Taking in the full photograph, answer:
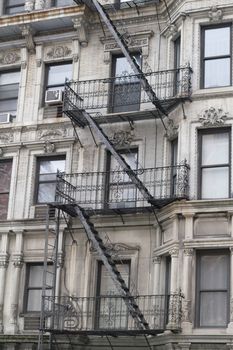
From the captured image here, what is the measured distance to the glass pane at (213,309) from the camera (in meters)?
19.9

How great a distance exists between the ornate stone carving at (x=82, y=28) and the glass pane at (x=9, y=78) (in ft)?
8.74

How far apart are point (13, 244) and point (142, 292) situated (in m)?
4.71

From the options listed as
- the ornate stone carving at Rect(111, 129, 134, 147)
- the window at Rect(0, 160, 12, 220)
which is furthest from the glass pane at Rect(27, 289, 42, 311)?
the ornate stone carving at Rect(111, 129, 134, 147)

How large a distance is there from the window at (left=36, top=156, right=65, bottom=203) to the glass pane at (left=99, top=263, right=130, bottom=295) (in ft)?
10.8

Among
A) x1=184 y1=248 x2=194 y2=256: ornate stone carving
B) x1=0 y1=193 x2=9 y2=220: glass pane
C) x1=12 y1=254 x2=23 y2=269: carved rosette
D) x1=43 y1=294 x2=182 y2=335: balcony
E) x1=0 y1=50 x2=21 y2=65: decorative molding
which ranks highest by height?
x1=0 y1=50 x2=21 y2=65: decorative molding

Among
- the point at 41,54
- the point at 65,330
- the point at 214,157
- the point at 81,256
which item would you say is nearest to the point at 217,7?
the point at 214,157

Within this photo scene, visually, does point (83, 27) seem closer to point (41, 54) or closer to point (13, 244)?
point (41, 54)

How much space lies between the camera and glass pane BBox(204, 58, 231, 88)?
22.1 m

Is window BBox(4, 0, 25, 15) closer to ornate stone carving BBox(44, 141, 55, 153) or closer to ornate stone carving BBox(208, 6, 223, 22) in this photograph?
ornate stone carving BBox(44, 141, 55, 153)

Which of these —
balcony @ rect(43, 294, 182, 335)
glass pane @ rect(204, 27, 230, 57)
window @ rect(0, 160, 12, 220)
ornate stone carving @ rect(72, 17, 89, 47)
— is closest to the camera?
balcony @ rect(43, 294, 182, 335)

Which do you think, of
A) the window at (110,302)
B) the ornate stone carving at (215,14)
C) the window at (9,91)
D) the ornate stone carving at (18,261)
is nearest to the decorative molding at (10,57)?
the window at (9,91)

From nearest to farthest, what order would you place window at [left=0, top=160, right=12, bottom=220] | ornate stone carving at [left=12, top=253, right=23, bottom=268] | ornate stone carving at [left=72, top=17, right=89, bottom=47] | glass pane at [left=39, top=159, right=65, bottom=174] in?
1. ornate stone carving at [left=12, top=253, right=23, bottom=268]
2. glass pane at [left=39, top=159, right=65, bottom=174]
3. window at [left=0, top=160, right=12, bottom=220]
4. ornate stone carving at [left=72, top=17, right=89, bottom=47]

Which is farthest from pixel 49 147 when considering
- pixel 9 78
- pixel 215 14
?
pixel 215 14

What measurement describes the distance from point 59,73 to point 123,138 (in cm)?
388
